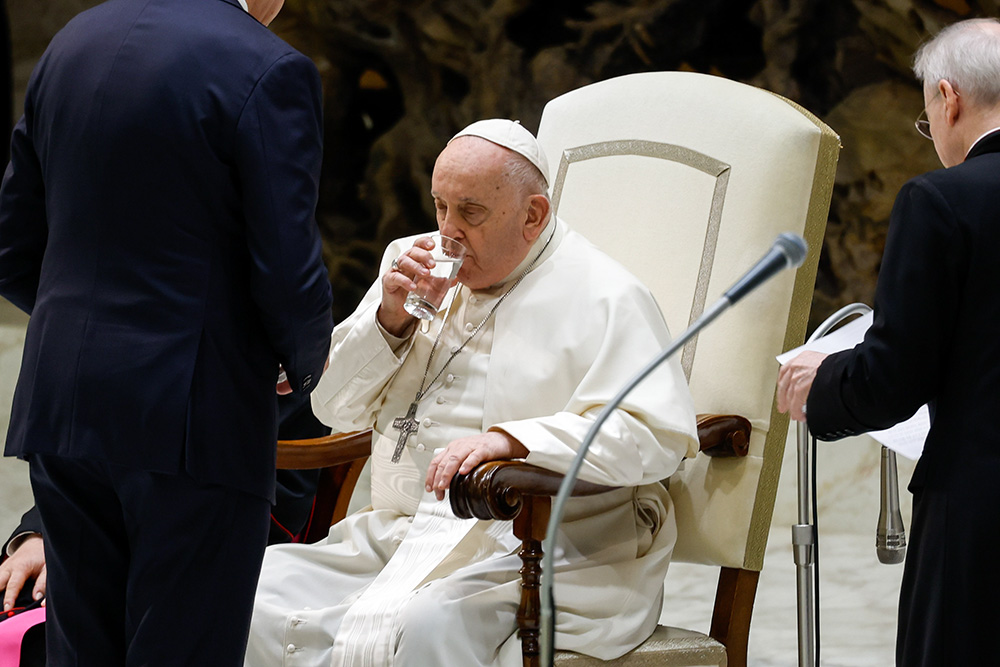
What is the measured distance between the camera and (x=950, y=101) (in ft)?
7.29

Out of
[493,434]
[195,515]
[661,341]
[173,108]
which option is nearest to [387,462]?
[493,434]

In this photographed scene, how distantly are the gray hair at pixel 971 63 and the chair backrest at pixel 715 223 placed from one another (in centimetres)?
82

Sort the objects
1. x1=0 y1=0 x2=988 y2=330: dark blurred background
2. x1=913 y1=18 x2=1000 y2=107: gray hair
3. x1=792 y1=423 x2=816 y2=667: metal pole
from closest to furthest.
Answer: x1=913 y1=18 x2=1000 y2=107: gray hair < x1=792 y1=423 x2=816 y2=667: metal pole < x1=0 y1=0 x2=988 y2=330: dark blurred background

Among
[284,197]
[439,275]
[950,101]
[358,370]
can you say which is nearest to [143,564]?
[284,197]

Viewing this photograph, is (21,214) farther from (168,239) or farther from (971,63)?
(971,63)

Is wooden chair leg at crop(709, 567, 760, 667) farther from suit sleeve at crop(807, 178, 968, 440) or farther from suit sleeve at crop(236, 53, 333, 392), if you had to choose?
suit sleeve at crop(236, 53, 333, 392)

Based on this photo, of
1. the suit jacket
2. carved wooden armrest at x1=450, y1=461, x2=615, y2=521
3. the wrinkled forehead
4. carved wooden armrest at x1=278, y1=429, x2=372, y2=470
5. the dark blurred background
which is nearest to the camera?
the suit jacket

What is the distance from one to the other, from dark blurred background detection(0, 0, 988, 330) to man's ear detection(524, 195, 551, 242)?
A: 401 cm

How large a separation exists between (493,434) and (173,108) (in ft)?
3.27

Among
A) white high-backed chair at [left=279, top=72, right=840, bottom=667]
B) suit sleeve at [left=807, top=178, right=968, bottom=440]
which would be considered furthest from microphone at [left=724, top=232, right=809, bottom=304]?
white high-backed chair at [left=279, top=72, right=840, bottom=667]

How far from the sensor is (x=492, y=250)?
298 cm

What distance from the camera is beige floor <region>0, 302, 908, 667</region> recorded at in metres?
4.71

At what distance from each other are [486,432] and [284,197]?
2.73 feet

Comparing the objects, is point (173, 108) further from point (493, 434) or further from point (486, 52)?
point (486, 52)
